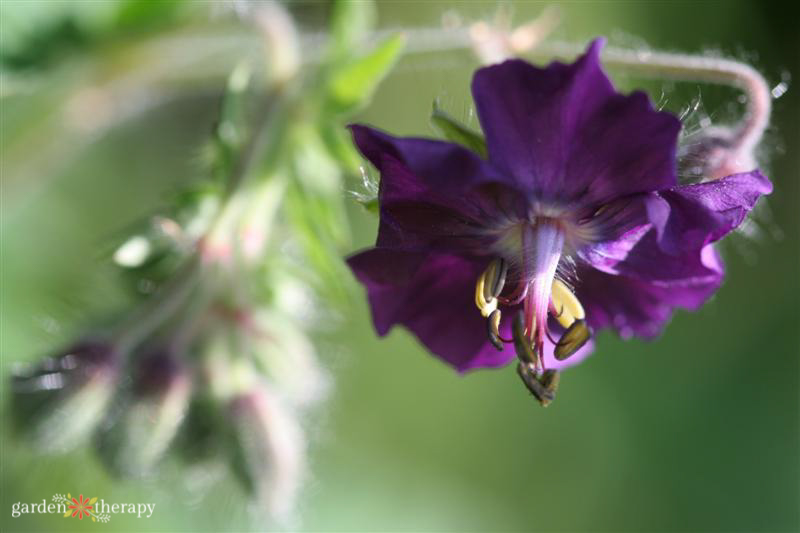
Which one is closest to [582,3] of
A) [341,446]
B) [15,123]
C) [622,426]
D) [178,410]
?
[622,426]

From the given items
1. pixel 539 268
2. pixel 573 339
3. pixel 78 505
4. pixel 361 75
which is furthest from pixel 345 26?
pixel 78 505

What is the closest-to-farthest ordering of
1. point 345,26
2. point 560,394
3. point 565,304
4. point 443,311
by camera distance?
point 565,304
point 443,311
point 345,26
point 560,394

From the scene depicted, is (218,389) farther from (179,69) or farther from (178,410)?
A: (179,69)

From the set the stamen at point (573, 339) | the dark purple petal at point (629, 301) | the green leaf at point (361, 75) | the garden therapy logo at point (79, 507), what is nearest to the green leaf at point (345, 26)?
the green leaf at point (361, 75)

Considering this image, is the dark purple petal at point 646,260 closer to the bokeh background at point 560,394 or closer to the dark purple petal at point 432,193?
the dark purple petal at point 432,193

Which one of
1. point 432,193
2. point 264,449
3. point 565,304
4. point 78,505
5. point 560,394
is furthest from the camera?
point 560,394

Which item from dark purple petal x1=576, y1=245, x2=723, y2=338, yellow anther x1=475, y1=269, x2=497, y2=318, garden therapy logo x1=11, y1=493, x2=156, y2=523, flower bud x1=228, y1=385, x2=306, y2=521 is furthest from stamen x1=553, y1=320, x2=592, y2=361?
garden therapy logo x1=11, y1=493, x2=156, y2=523

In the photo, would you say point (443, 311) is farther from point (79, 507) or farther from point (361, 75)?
point (79, 507)
